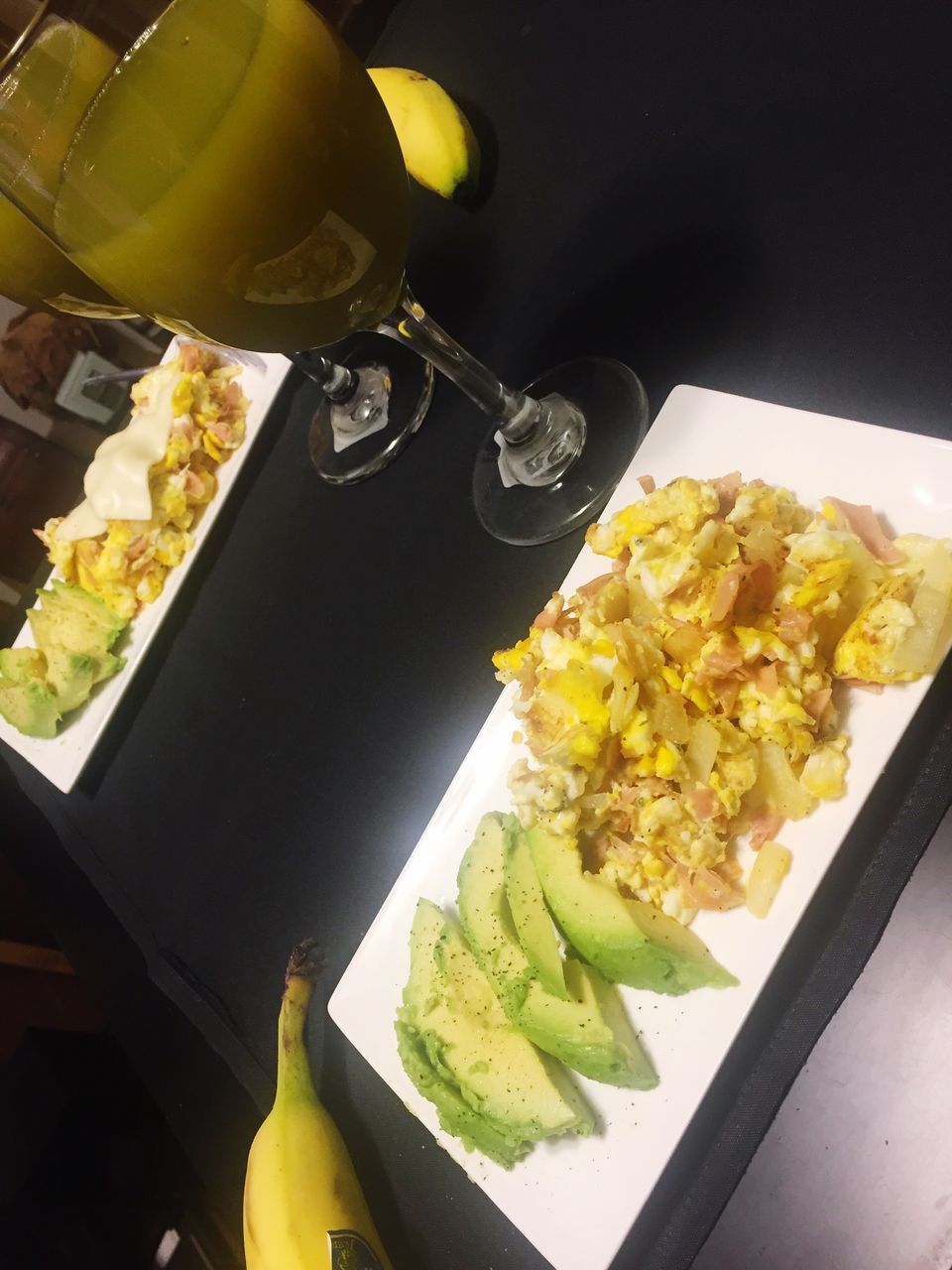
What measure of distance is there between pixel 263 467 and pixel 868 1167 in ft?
4.31

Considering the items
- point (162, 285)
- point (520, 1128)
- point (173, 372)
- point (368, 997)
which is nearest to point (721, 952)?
point (520, 1128)

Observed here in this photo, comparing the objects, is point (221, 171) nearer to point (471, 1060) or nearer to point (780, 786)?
point (780, 786)

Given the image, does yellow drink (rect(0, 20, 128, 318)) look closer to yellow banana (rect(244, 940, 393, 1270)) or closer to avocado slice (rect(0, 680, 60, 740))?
yellow banana (rect(244, 940, 393, 1270))

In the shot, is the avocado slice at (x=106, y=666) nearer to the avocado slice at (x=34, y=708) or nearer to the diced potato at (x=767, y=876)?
the avocado slice at (x=34, y=708)

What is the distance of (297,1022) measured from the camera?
1153mm

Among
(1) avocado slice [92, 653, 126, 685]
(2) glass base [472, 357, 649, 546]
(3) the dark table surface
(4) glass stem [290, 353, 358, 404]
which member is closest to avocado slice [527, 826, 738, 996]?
(3) the dark table surface

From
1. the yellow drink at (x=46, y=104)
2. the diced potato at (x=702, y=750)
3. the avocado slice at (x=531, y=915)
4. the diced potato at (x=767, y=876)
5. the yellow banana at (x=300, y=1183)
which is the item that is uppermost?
the yellow drink at (x=46, y=104)

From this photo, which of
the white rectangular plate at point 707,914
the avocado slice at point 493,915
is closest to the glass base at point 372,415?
the white rectangular plate at point 707,914

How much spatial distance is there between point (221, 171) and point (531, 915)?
71 centimetres


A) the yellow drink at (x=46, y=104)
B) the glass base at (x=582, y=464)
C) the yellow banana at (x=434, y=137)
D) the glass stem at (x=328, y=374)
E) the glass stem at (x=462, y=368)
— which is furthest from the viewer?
the glass stem at (x=328, y=374)

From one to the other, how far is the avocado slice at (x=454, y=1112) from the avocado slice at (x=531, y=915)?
16 centimetres

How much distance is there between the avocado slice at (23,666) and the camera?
1604 mm

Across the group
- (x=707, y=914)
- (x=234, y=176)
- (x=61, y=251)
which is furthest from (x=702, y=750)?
(x=61, y=251)

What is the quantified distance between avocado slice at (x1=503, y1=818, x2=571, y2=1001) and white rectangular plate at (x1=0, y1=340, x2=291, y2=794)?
2.84ft
